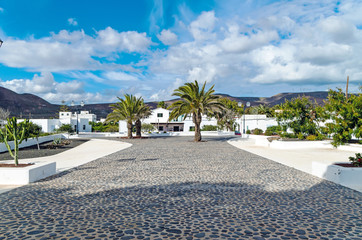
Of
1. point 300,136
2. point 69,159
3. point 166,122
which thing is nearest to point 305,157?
point 300,136

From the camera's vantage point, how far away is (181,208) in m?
6.32

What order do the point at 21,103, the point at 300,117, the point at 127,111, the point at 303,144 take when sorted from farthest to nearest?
the point at 21,103 → the point at 127,111 → the point at 300,117 → the point at 303,144

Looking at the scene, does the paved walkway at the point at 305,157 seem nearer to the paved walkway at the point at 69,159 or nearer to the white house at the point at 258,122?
the paved walkway at the point at 69,159

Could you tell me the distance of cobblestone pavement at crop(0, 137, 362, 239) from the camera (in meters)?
4.94

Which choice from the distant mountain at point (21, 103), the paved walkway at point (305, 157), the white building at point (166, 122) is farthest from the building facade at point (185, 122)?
the distant mountain at point (21, 103)

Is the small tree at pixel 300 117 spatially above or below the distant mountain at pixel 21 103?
below

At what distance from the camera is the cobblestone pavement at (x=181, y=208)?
4940 mm

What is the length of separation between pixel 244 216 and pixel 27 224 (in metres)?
4.18

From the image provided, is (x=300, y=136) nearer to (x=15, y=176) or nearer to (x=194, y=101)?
(x=194, y=101)

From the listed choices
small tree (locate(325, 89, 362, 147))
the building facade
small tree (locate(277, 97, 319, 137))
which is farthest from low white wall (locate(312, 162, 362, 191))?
the building facade

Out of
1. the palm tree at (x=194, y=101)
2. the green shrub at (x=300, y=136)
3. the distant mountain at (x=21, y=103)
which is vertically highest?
the distant mountain at (x=21, y=103)

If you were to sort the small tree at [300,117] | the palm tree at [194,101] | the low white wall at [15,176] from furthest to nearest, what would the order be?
the palm tree at [194,101]
the small tree at [300,117]
the low white wall at [15,176]

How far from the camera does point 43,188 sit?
826 centimetres

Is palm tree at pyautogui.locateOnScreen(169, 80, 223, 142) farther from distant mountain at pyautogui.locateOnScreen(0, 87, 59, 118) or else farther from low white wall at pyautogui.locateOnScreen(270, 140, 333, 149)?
distant mountain at pyautogui.locateOnScreen(0, 87, 59, 118)
